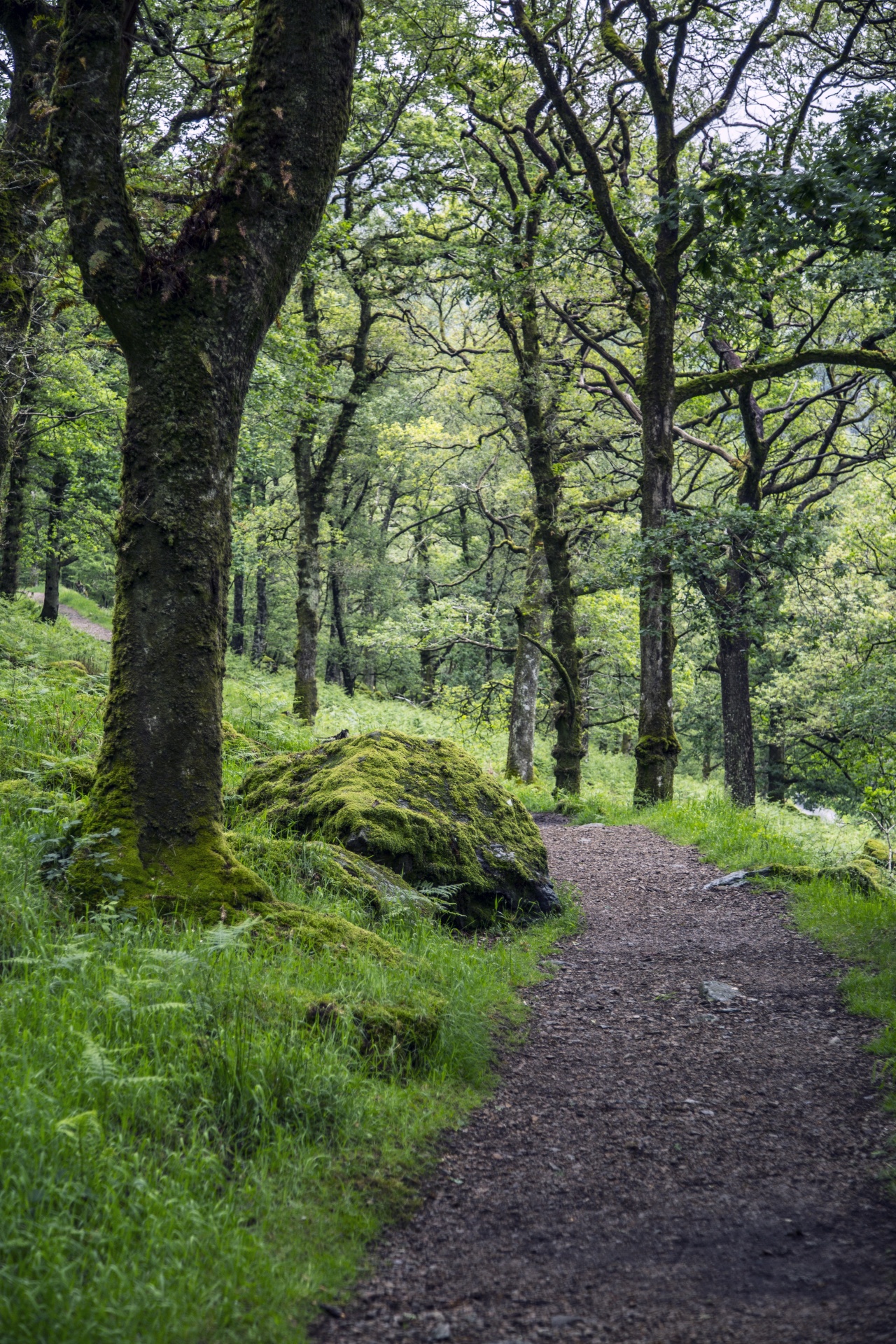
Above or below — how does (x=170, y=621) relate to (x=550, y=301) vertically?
below

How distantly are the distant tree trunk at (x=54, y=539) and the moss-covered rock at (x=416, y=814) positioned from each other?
1683 centimetres

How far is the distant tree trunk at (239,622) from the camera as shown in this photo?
39.1 metres

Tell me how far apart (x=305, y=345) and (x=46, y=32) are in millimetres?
5506

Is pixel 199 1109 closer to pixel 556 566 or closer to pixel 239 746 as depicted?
pixel 239 746

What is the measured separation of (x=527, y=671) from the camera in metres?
17.0

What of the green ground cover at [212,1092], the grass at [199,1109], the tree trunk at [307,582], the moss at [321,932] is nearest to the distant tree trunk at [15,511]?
the tree trunk at [307,582]

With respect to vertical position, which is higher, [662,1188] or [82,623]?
[82,623]

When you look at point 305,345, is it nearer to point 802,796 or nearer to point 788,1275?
point 788,1275

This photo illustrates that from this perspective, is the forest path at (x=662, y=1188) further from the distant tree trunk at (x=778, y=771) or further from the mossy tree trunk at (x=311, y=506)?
the distant tree trunk at (x=778, y=771)

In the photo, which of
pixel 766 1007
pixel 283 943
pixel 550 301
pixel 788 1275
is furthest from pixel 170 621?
pixel 550 301

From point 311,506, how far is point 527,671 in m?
5.75

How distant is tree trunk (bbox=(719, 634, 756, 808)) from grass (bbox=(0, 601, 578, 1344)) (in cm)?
1006

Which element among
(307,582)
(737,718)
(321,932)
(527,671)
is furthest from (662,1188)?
(307,582)

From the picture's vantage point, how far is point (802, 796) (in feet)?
104
